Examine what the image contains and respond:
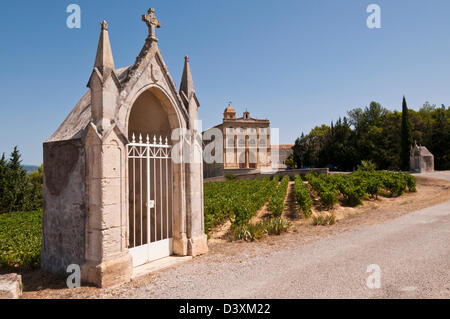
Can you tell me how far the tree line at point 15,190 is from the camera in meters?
23.8

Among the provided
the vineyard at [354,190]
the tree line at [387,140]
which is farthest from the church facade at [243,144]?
the vineyard at [354,190]

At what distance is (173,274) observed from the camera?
5.48 metres

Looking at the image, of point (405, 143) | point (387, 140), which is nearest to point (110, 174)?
point (405, 143)

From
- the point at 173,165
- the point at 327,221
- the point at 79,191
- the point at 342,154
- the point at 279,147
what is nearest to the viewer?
the point at 79,191

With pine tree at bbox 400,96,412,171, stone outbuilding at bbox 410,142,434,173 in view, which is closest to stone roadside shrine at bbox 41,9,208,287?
stone outbuilding at bbox 410,142,434,173

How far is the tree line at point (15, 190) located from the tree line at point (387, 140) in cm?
4382

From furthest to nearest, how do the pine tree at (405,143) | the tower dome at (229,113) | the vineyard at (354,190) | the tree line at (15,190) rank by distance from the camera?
the tower dome at (229,113) < the pine tree at (405,143) < the tree line at (15,190) < the vineyard at (354,190)

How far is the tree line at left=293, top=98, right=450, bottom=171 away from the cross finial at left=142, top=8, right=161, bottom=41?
134ft

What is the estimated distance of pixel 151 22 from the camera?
6.31m

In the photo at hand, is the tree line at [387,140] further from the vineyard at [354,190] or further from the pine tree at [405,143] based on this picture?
the vineyard at [354,190]

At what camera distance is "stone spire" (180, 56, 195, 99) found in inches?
280

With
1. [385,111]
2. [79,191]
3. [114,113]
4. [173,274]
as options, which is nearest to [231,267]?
[173,274]

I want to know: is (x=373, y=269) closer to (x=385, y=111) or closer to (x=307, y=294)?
(x=307, y=294)
